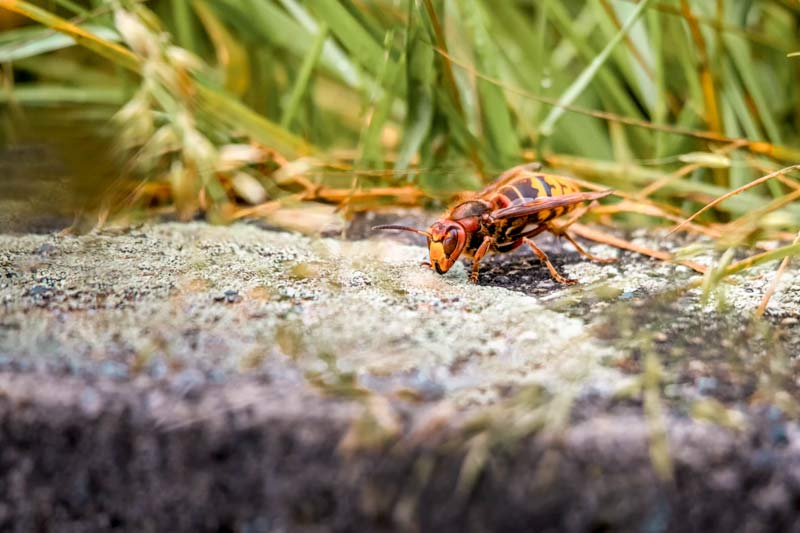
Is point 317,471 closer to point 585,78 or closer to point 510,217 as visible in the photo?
point 510,217

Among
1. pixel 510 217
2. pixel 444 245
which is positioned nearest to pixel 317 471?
pixel 444 245

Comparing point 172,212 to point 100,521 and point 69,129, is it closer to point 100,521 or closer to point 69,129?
point 69,129

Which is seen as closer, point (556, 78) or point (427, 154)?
point (427, 154)

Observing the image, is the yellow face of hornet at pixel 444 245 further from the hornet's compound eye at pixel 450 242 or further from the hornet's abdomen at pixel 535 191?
the hornet's abdomen at pixel 535 191

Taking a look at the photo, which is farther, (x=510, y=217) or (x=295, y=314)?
(x=510, y=217)

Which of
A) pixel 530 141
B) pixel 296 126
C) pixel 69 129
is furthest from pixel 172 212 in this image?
pixel 530 141

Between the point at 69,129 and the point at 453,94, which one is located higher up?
the point at 453,94

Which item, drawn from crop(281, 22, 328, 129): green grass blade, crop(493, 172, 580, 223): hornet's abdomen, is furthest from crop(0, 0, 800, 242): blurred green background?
crop(493, 172, 580, 223): hornet's abdomen
